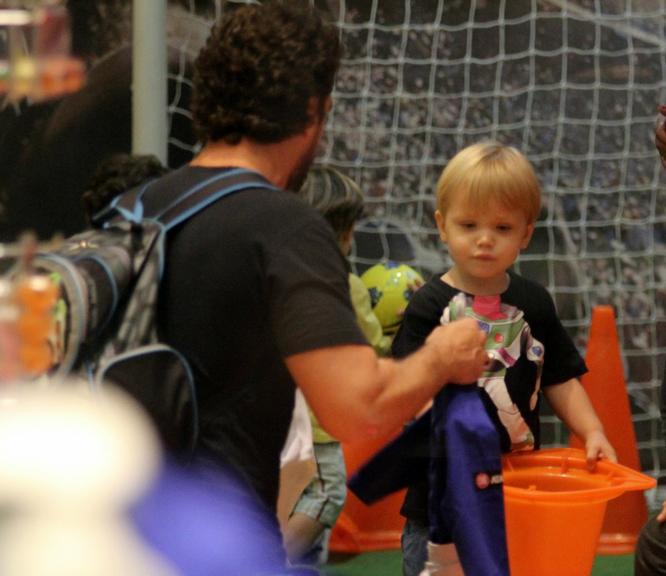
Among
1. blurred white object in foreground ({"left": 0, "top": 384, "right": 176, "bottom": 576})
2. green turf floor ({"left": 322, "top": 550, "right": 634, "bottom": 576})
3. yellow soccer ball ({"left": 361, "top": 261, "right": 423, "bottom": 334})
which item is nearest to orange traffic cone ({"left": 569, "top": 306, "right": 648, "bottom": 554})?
green turf floor ({"left": 322, "top": 550, "right": 634, "bottom": 576})

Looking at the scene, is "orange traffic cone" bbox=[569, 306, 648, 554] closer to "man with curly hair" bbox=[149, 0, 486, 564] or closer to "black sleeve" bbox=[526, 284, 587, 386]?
"black sleeve" bbox=[526, 284, 587, 386]

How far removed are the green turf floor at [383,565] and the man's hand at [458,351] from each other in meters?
1.78

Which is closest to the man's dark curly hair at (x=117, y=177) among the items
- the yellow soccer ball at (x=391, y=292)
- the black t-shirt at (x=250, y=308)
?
the yellow soccer ball at (x=391, y=292)

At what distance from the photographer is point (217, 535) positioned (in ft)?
5.21

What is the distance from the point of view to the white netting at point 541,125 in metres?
4.29

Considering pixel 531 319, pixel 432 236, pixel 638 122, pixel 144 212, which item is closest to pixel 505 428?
pixel 531 319

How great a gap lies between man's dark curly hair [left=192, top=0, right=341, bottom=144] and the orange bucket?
1005mm

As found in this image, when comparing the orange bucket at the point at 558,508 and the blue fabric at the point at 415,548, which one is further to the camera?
the blue fabric at the point at 415,548

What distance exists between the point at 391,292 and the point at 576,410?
1.17 m

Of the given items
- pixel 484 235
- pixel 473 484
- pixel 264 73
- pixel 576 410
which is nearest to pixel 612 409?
pixel 576 410

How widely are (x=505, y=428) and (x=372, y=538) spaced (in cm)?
127

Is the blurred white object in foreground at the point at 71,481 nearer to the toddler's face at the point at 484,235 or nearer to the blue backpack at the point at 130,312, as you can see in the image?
the blue backpack at the point at 130,312

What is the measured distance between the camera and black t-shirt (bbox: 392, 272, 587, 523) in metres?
2.57

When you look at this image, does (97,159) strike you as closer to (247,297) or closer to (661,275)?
(661,275)
